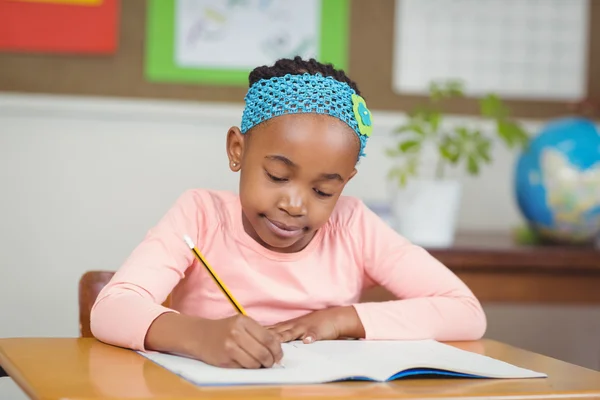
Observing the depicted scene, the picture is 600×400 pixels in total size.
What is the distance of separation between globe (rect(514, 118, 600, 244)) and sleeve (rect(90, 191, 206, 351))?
122 centimetres

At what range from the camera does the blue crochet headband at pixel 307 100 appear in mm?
1218

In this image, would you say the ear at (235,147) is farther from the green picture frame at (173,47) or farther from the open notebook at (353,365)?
the green picture frame at (173,47)

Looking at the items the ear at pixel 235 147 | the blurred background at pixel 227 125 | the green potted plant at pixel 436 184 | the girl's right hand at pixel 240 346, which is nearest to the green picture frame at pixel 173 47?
the blurred background at pixel 227 125

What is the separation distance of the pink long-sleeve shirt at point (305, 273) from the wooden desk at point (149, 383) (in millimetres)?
176

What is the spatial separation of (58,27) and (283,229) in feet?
4.48

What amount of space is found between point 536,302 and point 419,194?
38 cm

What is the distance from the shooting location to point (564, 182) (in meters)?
2.29

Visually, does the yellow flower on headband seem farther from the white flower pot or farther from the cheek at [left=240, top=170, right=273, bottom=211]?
the white flower pot

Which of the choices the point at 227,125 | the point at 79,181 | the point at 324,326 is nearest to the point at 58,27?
the point at 79,181

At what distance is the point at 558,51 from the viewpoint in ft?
8.94

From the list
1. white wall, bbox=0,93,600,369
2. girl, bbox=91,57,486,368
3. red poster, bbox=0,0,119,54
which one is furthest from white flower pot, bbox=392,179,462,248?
red poster, bbox=0,0,119,54

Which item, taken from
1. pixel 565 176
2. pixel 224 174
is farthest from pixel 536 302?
pixel 224 174

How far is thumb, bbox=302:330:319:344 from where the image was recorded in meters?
1.14

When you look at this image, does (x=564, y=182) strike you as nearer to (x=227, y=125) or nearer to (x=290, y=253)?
(x=227, y=125)
